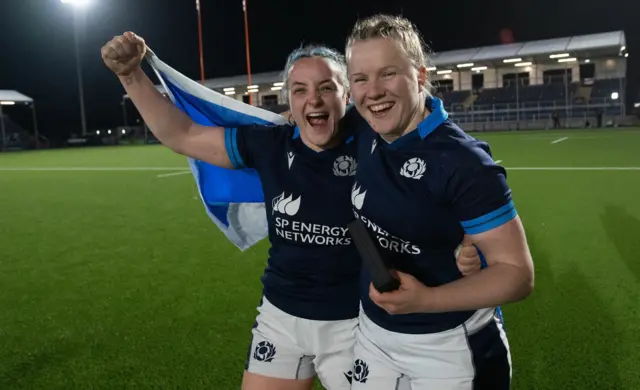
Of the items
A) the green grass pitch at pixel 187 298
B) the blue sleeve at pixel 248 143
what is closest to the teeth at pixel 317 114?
the blue sleeve at pixel 248 143

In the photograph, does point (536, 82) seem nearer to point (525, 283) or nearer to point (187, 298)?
point (187, 298)

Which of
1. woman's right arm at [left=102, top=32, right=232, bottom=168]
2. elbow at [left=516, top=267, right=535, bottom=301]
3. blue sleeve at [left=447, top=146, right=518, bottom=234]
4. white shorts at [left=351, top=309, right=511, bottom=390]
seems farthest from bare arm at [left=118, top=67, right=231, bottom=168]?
elbow at [left=516, top=267, right=535, bottom=301]

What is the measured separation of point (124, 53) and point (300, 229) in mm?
1068

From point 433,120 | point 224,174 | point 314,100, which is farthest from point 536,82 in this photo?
point 433,120

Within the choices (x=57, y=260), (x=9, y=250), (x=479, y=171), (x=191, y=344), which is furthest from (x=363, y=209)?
(x=9, y=250)

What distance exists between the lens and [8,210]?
405 inches

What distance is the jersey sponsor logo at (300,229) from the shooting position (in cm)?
229

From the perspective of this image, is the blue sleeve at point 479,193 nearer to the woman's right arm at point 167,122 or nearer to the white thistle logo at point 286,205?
the white thistle logo at point 286,205

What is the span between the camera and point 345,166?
7.54 ft

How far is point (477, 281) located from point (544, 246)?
202 inches

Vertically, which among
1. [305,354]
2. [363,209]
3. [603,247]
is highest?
[363,209]

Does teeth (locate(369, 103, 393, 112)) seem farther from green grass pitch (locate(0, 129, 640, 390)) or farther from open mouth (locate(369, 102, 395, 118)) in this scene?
green grass pitch (locate(0, 129, 640, 390))

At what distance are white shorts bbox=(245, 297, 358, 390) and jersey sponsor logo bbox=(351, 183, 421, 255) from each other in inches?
21.2

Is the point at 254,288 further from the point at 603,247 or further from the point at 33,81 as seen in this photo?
the point at 33,81
